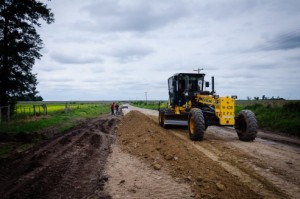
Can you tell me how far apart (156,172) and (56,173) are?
2852mm

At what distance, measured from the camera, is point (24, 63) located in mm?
25938

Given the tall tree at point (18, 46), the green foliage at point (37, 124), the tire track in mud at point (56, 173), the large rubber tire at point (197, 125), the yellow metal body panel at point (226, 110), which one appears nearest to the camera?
the tire track in mud at point (56, 173)

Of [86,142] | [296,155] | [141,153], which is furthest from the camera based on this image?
[86,142]

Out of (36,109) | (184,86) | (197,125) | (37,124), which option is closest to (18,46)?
(37,124)

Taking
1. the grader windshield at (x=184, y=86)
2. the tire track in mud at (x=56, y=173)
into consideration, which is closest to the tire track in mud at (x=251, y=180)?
the tire track in mud at (x=56, y=173)

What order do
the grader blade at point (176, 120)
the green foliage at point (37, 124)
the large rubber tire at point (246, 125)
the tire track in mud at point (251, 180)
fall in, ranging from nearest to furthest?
the tire track in mud at point (251, 180)
the large rubber tire at point (246, 125)
the grader blade at point (176, 120)
the green foliage at point (37, 124)

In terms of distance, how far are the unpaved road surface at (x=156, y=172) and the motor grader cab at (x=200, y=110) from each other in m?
1.10

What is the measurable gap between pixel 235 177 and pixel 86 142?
8.52 metres

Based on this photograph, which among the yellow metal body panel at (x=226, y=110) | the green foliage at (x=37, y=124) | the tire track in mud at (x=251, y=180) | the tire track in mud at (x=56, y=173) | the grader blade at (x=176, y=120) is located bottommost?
the tire track in mud at (x=56, y=173)

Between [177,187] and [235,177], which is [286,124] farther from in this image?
[177,187]

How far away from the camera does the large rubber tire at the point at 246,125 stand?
12.6 meters

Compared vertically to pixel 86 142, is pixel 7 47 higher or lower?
higher

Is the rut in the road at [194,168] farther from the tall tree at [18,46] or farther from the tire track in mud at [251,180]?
the tall tree at [18,46]

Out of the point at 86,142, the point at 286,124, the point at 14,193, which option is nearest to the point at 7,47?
the point at 86,142
